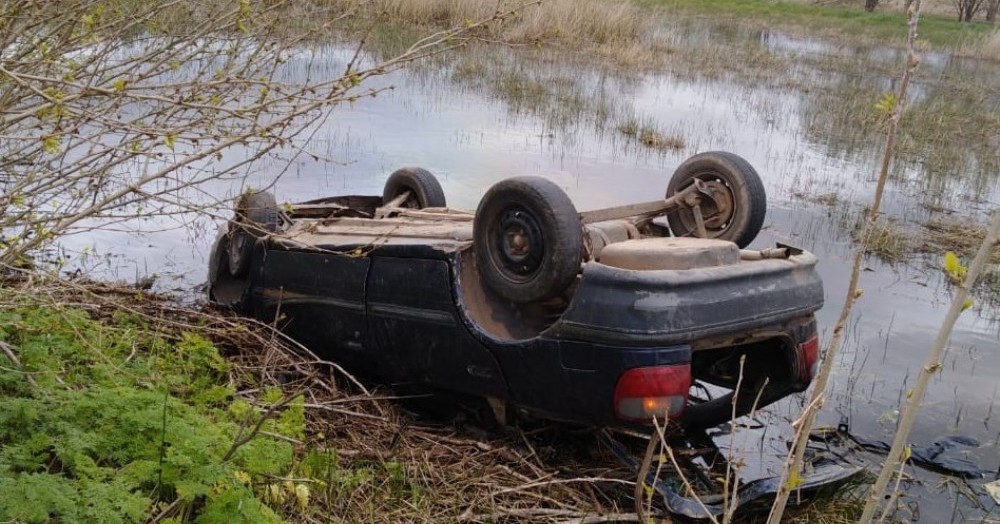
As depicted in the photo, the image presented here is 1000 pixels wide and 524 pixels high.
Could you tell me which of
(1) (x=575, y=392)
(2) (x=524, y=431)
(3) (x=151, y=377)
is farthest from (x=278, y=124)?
(2) (x=524, y=431)

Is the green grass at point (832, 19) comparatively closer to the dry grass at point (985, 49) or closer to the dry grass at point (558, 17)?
the dry grass at point (985, 49)

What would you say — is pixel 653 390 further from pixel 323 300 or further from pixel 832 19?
pixel 832 19

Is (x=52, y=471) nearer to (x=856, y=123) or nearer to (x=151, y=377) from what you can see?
(x=151, y=377)

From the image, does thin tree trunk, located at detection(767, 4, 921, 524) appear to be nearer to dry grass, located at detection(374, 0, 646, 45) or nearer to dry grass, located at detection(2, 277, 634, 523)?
dry grass, located at detection(2, 277, 634, 523)

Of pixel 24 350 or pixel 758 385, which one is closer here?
pixel 24 350

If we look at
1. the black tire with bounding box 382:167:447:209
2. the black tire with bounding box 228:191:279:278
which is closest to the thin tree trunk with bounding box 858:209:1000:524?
the black tire with bounding box 228:191:279:278

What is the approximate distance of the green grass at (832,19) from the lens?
32312 millimetres

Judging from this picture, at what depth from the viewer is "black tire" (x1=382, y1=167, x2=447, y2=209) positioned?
240 inches

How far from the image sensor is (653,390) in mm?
3729

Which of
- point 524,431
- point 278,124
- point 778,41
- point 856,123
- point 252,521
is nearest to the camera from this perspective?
point 252,521

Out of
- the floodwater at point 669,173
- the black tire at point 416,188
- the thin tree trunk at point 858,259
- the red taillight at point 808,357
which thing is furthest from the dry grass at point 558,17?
the thin tree trunk at point 858,259

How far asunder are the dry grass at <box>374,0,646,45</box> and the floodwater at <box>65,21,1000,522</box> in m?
0.89

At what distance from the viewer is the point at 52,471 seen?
322 centimetres

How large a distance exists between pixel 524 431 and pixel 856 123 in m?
13.0
